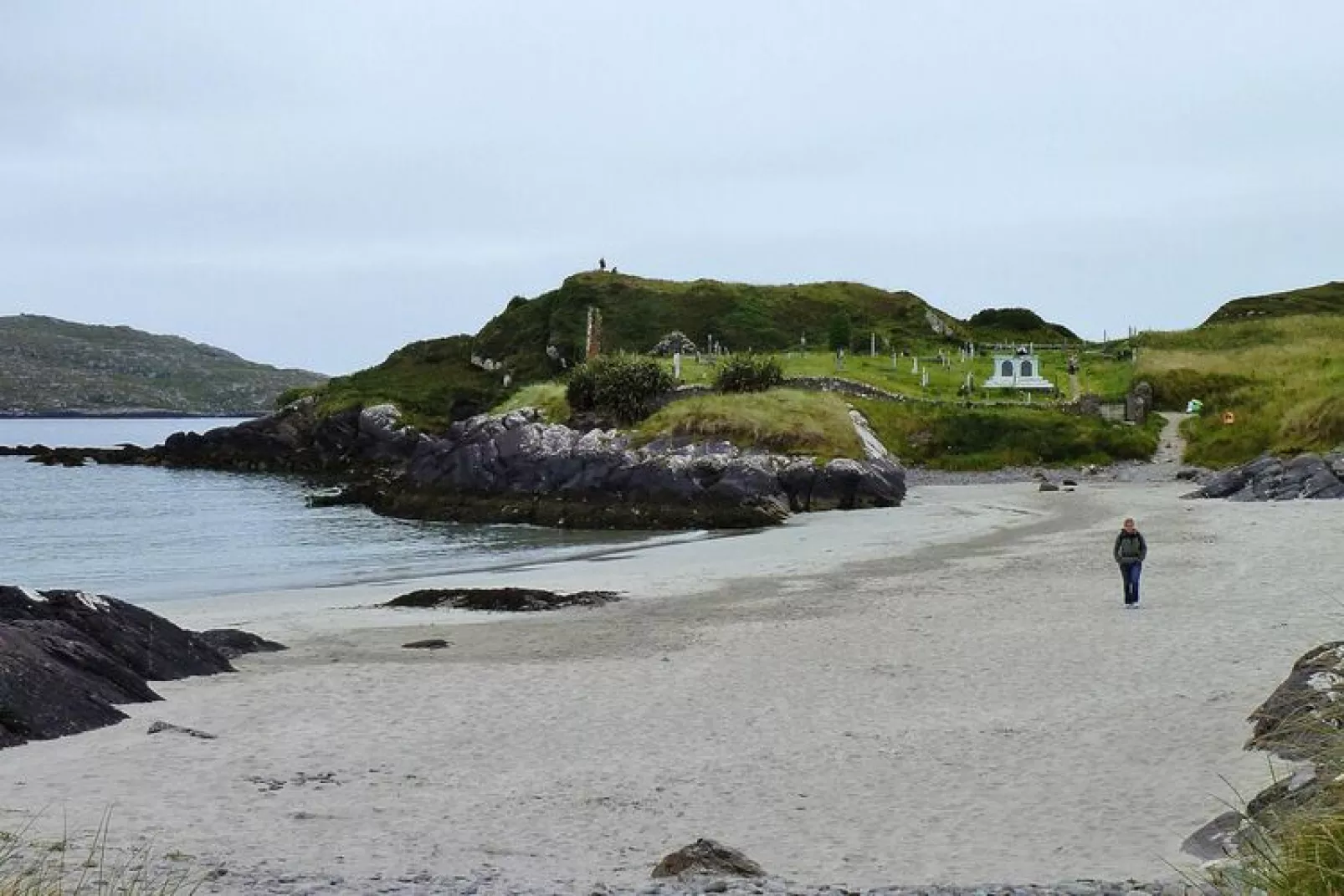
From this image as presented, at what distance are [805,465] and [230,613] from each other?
27646 mm

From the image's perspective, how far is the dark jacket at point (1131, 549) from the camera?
2275 cm

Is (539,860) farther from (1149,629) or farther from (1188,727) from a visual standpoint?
(1149,629)

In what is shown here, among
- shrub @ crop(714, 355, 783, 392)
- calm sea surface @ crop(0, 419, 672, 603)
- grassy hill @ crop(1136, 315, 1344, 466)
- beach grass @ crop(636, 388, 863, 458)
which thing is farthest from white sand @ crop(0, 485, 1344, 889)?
shrub @ crop(714, 355, 783, 392)

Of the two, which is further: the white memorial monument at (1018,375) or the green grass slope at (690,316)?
the green grass slope at (690,316)

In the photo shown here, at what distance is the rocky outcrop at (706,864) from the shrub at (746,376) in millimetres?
52036

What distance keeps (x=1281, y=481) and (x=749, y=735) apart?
108 feet

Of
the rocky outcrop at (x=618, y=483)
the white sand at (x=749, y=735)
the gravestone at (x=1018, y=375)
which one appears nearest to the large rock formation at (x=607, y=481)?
the rocky outcrop at (x=618, y=483)

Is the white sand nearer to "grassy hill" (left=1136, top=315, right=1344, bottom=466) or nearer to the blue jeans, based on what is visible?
the blue jeans

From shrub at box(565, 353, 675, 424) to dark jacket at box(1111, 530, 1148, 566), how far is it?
37163mm

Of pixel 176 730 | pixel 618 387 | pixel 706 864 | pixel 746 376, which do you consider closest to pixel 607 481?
pixel 618 387

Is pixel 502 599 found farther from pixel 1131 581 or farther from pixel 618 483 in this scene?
pixel 618 483

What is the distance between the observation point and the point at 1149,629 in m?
20.2

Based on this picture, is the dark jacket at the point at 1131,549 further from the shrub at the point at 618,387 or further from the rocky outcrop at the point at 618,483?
the shrub at the point at 618,387

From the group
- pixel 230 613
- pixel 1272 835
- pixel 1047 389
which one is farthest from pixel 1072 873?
pixel 1047 389
